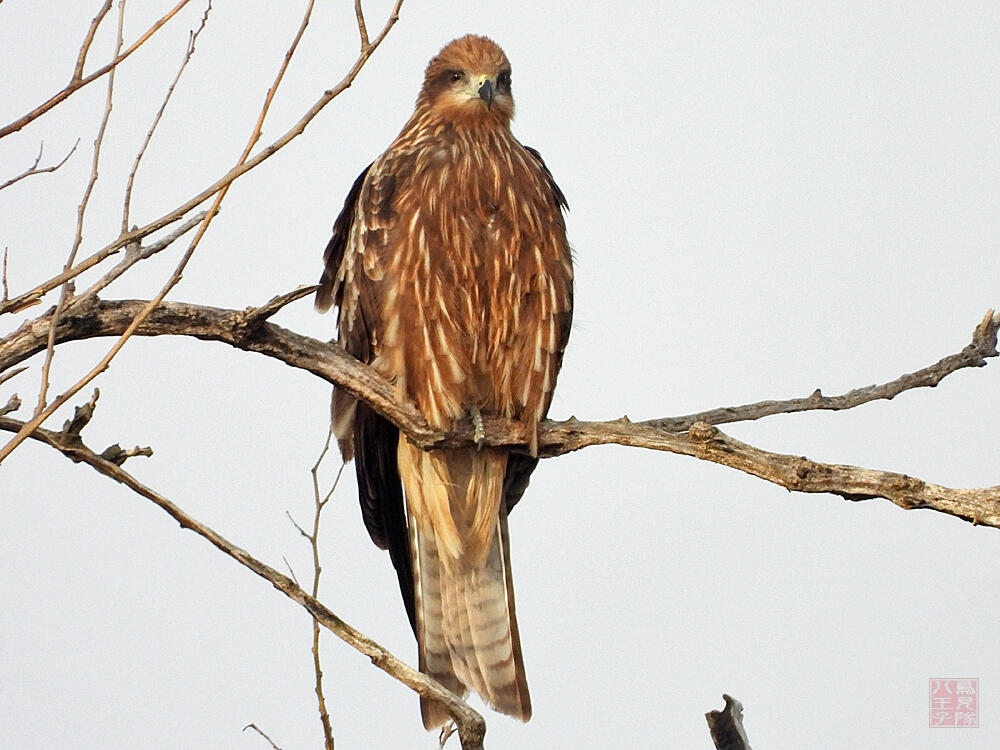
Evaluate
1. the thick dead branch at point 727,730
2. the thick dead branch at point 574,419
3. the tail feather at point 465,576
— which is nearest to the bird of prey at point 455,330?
the tail feather at point 465,576

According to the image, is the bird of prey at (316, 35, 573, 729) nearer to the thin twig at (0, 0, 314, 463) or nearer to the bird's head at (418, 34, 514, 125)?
the bird's head at (418, 34, 514, 125)

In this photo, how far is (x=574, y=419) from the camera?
4293 millimetres

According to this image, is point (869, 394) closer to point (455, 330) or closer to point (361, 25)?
point (455, 330)

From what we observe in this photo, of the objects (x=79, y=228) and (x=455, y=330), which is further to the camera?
(x=455, y=330)

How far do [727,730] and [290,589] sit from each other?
142 cm

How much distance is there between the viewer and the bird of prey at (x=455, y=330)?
14.9 ft

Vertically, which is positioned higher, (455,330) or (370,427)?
(455,330)

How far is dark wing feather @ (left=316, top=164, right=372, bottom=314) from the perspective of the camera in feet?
16.0

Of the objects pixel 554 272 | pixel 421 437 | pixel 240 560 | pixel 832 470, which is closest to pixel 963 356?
pixel 832 470

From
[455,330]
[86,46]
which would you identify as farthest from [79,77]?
[455,330]

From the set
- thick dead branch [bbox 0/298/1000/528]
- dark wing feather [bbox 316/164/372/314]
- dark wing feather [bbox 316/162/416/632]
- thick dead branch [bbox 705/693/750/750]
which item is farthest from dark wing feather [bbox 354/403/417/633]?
thick dead branch [bbox 705/693/750/750]

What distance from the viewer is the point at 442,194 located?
15.1 feet

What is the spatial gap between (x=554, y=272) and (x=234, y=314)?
1.60 m

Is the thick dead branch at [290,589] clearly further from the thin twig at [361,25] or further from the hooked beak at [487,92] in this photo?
the hooked beak at [487,92]
